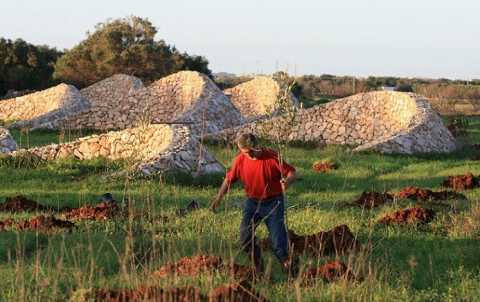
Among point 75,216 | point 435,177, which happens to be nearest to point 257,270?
point 75,216

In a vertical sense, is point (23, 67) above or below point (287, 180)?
above

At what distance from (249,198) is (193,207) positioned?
475 cm

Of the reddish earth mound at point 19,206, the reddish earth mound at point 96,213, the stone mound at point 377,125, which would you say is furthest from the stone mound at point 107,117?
the reddish earth mound at point 96,213

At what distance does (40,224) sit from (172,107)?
25170 mm

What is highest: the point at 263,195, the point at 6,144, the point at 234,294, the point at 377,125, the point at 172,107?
the point at 172,107

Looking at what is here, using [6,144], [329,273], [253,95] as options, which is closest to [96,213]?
[329,273]

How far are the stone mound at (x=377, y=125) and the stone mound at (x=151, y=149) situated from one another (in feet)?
19.9

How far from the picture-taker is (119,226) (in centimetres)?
1107

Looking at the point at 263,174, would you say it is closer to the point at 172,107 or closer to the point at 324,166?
the point at 324,166

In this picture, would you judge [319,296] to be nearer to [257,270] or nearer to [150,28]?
[257,270]

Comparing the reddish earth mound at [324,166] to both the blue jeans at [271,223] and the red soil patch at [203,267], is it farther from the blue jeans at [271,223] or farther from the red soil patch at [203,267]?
the red soil patch at [203,267]

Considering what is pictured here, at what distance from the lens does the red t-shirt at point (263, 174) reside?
27.3 ft

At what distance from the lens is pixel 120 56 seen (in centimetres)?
5506

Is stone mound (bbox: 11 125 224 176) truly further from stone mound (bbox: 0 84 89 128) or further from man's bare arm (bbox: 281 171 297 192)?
stone mound (bbox: 0 84 89 128)
